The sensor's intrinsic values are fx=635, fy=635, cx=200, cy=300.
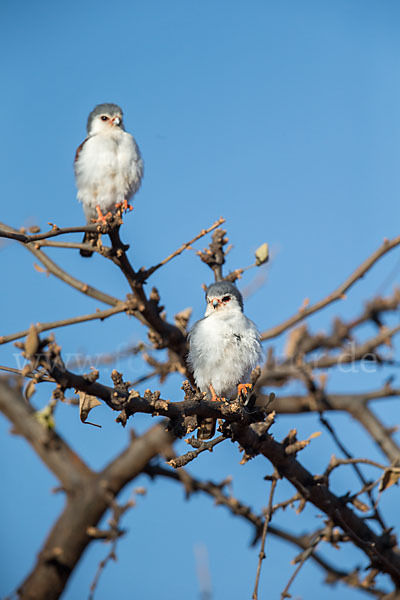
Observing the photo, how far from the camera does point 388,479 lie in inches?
145

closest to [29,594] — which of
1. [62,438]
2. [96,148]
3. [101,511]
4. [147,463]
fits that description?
[101,511]

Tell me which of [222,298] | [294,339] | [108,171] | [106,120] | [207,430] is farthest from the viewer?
[106,120]

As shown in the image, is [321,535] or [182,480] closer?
[321,535]

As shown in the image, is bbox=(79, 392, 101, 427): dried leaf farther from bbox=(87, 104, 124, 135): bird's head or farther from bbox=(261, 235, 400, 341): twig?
bbox=(87, 104, 124, 135): bird's head

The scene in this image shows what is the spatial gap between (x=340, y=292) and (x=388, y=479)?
1.30m

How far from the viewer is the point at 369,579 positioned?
13.8 feet

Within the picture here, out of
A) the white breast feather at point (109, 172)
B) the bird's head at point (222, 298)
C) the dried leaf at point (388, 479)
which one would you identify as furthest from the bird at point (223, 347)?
the white breast feather at point (109, 172)

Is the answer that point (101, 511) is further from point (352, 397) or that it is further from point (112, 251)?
point (112, 251)

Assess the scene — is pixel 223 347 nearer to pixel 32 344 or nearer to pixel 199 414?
pixel 199 414

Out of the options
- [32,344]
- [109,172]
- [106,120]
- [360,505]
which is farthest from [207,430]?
[106,120]

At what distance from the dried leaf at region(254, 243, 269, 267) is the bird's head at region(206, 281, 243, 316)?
0.28m

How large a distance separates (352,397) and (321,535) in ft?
9.51

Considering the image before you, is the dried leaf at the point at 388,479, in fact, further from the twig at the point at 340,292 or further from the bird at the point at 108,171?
the bird at the point at 108,171

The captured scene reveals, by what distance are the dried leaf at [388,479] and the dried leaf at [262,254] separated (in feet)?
Answer: 5.62
